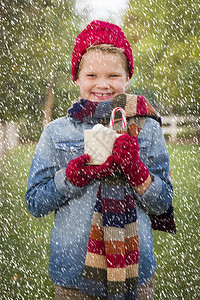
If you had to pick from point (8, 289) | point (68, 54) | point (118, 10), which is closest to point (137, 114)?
point (8, 289)

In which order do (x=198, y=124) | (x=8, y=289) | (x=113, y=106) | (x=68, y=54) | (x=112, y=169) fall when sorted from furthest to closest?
1. (x=198, y=124)
2. (x=68, y=54)
3. (x=8, y=289)
4. (x=113, y=106)
5. (x=112, y=169)

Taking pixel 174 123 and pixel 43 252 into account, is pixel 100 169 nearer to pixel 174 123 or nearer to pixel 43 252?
pixel 43 252

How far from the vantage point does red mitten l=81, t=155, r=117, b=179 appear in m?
1.82

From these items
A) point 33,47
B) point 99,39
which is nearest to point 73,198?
point 99,39

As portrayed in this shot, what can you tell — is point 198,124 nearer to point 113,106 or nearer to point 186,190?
point 186,190

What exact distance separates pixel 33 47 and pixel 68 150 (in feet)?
34.7

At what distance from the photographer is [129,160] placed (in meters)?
1.85

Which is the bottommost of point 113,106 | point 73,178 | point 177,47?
point 73,178

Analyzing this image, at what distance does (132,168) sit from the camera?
6.16ft

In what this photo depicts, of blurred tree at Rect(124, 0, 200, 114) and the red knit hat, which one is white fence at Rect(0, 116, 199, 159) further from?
the red knit hat

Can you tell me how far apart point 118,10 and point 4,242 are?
477 inches

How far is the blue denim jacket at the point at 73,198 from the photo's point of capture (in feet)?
6.68

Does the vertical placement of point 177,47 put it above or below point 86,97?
above

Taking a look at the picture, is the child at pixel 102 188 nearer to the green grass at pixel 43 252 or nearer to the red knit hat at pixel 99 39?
the red knit hat at pixel 99 39
